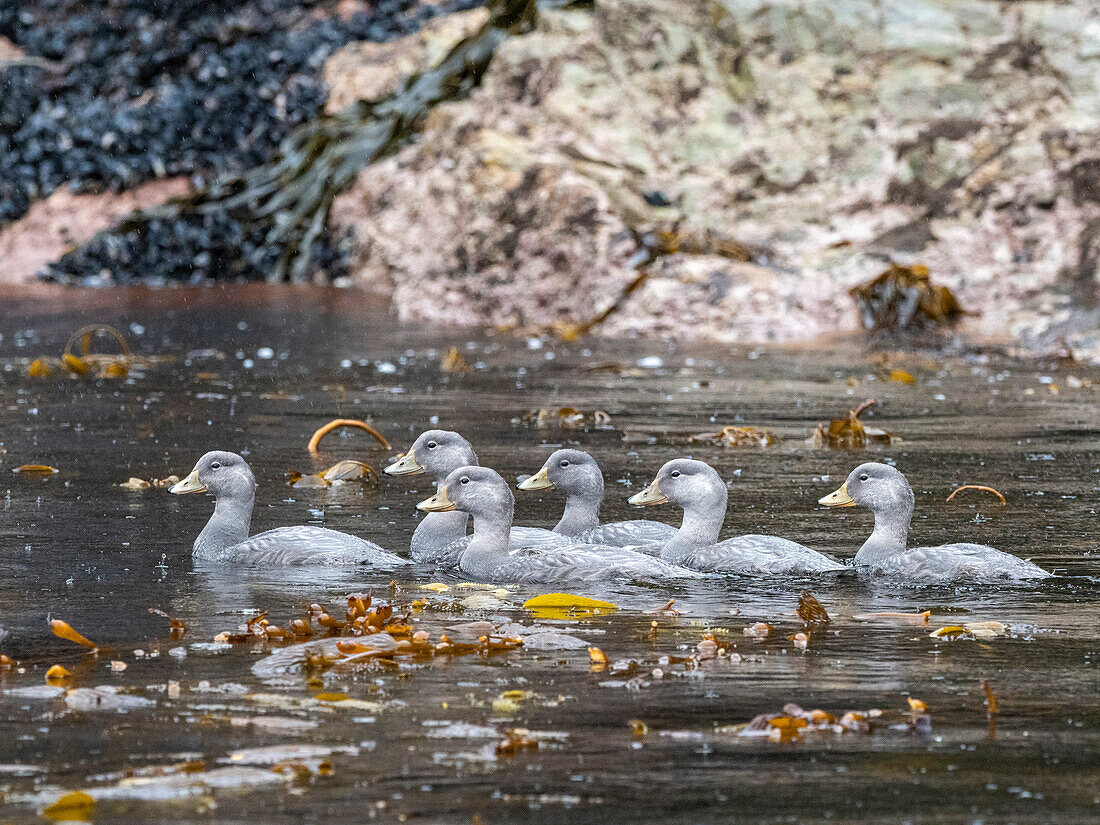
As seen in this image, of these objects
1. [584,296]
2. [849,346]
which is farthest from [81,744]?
[584,296]

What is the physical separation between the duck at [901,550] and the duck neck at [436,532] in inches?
67.0

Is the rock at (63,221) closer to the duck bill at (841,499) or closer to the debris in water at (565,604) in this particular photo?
the duck bill at (841,499)

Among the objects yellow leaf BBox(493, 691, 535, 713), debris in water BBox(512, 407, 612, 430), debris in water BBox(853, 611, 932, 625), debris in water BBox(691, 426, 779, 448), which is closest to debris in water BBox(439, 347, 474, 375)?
debris in water BBox(512, 407, 612, 430)

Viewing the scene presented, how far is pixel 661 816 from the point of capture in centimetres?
404

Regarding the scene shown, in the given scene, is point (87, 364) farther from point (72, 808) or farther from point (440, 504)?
point (72, 808)

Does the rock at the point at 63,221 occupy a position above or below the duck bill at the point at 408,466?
above

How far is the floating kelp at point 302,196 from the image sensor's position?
95.5 feet

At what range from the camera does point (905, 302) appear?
1984 centimetres

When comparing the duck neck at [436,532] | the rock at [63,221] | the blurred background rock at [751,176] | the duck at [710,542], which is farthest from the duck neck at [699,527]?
the rock at [63,221]

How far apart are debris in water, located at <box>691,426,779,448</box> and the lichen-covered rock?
27.6ft

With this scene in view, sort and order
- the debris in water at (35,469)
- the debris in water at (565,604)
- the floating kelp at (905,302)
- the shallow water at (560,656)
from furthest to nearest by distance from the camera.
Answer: the floating kelp at (905,302) → the debris in water at (35,469) → the debris in water at (565,604) → the shallow water at (560,656)

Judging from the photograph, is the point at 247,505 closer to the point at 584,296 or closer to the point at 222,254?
the point at 584,296

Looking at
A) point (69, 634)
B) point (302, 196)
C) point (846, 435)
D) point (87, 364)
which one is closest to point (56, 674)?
point (69, 634)

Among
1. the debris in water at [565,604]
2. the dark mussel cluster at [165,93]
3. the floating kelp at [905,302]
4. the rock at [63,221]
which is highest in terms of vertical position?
the dark mussel cluster at [165,93]
